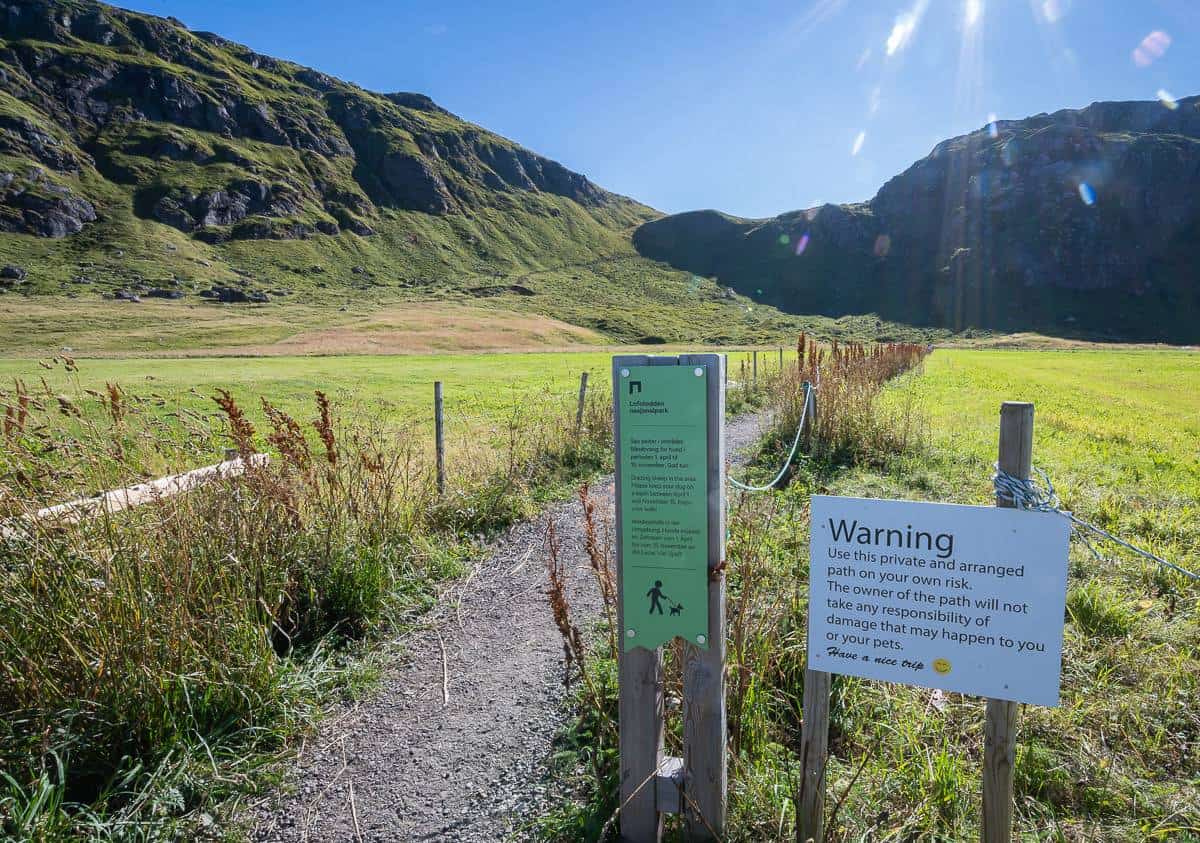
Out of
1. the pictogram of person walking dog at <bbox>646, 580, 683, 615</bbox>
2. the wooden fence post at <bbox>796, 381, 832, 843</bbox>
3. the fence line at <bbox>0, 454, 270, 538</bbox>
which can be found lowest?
the wooden fence post at <bbox>796, 381, 832, 843</bbox>

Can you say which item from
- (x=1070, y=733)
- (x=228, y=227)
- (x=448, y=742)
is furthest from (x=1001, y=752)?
(x=228, y=227)

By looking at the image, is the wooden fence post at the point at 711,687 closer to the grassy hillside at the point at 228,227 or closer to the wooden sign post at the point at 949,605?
the wooden sign post at the point at 949,605

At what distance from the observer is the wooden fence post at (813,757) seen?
217 cm

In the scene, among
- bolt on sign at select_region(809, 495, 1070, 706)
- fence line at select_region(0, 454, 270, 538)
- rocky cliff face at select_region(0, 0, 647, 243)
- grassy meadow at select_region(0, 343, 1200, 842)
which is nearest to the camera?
bolt on sign at select_region(809, 495, 1070, 706)

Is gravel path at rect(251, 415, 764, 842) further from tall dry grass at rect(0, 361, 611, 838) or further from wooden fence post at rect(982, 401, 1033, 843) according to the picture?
wooden fence post at rect(982, 401, 1033, 843)

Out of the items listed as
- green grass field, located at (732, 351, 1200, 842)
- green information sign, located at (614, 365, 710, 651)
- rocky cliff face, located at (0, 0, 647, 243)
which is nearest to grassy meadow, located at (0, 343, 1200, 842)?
green grass field, located at (732, 351, 1200, 842)

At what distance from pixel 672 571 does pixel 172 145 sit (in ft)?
645

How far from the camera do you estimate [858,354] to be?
16188 millimetres

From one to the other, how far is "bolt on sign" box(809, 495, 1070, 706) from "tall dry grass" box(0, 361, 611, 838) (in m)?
3.02

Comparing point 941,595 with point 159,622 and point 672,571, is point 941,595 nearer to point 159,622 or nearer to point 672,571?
point 672,571

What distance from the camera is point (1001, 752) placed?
1.98 m

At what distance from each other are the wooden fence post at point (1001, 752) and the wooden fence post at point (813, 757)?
1.66ft

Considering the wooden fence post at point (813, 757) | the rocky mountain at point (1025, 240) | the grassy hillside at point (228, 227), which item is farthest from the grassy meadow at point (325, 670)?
the rocky mountain at point (1025, 240)

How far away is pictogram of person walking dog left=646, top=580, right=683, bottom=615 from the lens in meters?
2.42
